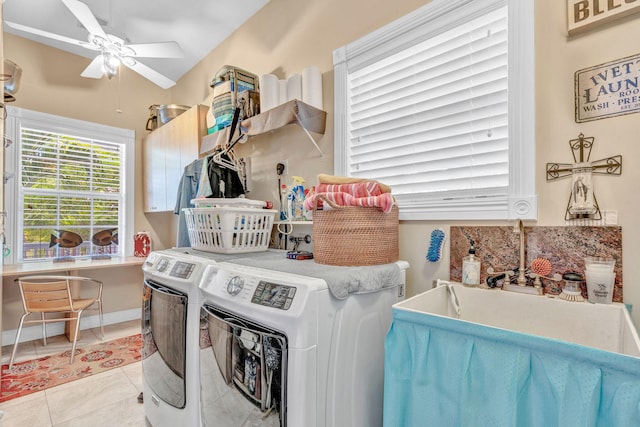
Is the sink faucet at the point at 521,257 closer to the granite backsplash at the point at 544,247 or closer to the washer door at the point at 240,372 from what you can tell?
the granite backsplash at the point at 544,247

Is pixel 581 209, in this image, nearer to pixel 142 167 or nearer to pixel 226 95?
pixel 226 95

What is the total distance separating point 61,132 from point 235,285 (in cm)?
342

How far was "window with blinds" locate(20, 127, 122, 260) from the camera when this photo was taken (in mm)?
3148

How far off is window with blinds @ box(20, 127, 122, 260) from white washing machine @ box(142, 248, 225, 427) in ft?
7.85

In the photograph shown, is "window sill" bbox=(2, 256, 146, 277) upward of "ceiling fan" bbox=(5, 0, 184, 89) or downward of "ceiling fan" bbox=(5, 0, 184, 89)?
downward

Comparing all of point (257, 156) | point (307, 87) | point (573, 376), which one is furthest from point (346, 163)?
point (573, 376)

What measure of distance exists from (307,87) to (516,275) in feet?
5.13

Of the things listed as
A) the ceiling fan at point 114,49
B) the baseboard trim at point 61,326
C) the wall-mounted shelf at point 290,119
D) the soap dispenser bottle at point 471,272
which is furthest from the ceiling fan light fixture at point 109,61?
the soap dispenser bottle at point 471,272

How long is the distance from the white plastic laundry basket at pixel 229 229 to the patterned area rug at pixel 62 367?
5.15 ft

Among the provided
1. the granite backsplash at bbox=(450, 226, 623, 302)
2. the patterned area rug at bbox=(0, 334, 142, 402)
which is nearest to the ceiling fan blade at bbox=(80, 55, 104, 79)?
the patterned area rug at bbox=(0, 334, 142, 402)

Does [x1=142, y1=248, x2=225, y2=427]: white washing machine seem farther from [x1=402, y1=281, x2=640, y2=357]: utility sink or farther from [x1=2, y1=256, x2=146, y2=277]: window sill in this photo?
[x1=2, y1=256, x2=146, y2=277]: window sill

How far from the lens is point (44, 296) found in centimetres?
263

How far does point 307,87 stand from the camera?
1982 millimetres

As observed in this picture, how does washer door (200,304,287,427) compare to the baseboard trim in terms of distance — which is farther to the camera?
the baseboard trim
